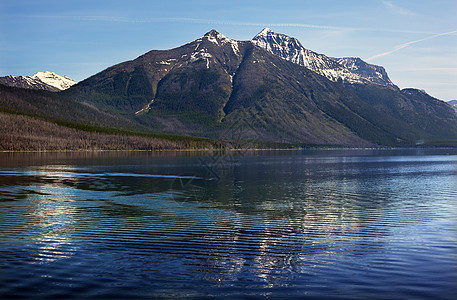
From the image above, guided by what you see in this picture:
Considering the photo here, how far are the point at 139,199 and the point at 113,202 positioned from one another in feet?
15.0

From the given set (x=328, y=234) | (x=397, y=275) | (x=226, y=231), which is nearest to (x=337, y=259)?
(x=397, y=275)

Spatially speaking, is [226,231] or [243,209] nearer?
[226,231]

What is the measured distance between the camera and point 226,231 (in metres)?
38.1

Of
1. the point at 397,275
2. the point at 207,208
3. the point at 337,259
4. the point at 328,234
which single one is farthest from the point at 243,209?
the point at 397,275

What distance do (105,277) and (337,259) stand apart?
13.5 metres

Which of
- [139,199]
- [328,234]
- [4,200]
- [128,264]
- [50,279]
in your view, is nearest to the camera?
[50,279]

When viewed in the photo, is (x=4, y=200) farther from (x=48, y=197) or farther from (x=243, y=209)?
(x=243, y=209)

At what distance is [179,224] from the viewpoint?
4144 cm

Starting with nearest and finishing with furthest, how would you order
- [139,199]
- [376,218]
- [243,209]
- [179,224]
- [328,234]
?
[328,234] < [179,224] < [376,218] < [243,209] < [139,199]

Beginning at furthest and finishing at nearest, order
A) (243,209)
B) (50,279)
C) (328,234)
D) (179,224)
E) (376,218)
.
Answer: (243,209)
(376,218)
(179,224)
(328,234)
(50,279)

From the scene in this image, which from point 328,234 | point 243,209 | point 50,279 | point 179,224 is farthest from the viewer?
point 243,209

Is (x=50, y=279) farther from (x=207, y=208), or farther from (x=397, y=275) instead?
(x=207, y=208)

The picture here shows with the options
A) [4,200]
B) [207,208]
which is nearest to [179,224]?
[207,208]

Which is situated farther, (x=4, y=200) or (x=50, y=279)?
(x=4, y=200)
